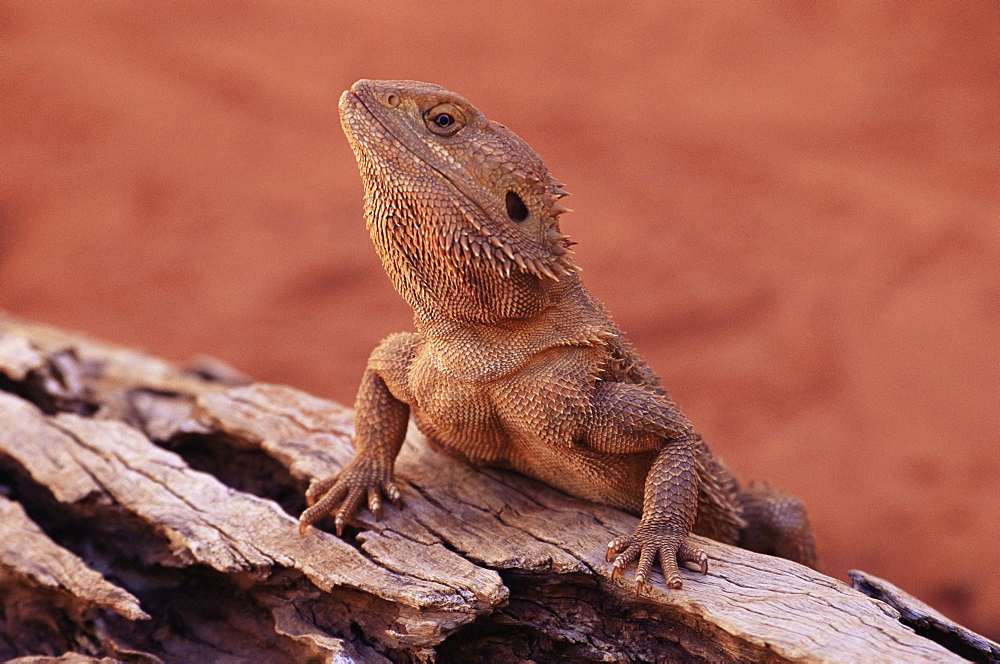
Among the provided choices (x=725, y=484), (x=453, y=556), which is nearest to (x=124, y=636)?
(x=453, y=556)

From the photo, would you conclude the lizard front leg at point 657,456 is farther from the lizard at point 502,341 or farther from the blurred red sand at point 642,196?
the blurred red sand at point 642,196

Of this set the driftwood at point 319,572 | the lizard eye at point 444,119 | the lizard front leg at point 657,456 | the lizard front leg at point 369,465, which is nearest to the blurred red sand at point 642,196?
the driftwood at point 319,572

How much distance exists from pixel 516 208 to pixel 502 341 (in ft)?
1.32

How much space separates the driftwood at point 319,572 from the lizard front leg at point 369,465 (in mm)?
68

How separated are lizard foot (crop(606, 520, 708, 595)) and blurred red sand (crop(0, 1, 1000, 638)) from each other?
3.38 metres

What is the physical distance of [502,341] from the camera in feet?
8.52

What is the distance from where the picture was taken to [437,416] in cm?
272

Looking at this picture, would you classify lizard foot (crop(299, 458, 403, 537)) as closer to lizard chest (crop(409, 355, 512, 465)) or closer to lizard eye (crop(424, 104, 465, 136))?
lizard chest (crop(409, 355, 512, 465))

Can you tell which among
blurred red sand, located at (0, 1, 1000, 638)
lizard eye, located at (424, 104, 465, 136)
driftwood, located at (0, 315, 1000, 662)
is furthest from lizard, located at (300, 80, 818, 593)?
blurred red sand, located at (0, 1, 1000, 638)

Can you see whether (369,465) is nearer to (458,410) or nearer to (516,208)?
(458,410)

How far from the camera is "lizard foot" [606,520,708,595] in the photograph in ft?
7.63

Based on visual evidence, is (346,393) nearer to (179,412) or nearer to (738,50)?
(179,412)

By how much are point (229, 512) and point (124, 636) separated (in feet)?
1.60

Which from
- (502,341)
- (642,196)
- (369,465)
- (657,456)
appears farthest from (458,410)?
(642,196)
